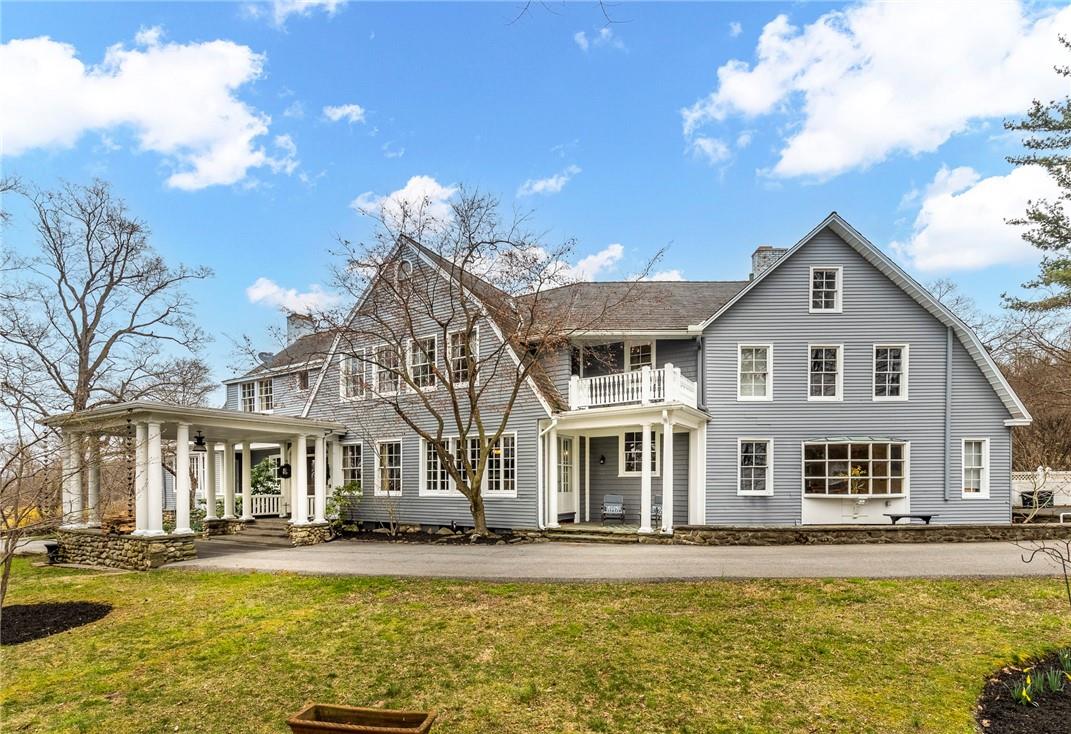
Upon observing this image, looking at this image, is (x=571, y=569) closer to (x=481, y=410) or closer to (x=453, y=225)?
(x=481, y=410)

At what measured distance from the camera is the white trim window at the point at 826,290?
16031mm

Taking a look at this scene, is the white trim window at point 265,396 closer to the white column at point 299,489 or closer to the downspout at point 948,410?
the white column at point 299,489

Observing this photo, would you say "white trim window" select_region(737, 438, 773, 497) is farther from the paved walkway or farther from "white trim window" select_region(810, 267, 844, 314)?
"white trim window" select_region(810, 267, 844, 314)

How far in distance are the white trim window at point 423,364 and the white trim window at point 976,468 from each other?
15091mm

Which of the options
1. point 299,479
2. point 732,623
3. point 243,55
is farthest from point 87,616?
point 243,55

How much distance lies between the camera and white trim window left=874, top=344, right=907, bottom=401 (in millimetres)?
15773

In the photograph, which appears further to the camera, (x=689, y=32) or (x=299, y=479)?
(x=299, y=479)

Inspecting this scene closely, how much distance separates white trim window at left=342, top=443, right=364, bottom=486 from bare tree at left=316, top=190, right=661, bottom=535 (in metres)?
1.11

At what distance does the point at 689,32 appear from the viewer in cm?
551

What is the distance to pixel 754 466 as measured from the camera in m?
16.0

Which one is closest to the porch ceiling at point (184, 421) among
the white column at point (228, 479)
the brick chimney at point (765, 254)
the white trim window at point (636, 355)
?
the white column at point (228, 479)

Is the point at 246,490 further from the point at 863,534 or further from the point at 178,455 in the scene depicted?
the point at 863,534

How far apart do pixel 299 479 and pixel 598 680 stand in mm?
11787

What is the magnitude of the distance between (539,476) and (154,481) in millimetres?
8854
